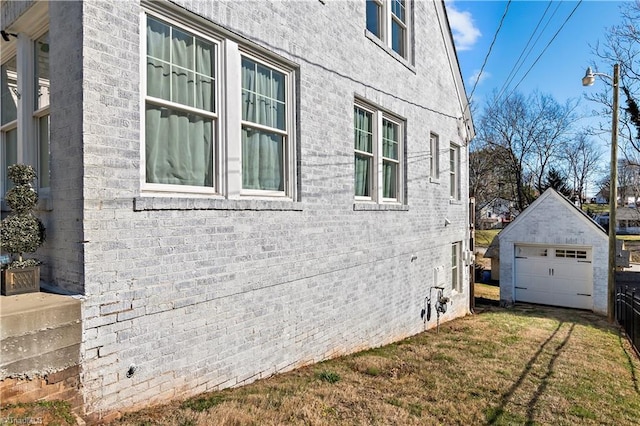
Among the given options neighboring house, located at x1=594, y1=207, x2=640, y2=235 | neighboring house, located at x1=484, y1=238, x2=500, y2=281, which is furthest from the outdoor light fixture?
neighboring house, located at x1=594, y1=207, x2=640, y2=235

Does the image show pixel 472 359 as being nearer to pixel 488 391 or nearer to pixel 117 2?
pixel 488 391

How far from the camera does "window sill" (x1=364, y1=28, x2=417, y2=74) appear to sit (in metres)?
7.34

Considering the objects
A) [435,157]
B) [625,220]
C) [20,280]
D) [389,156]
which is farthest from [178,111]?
[625,220]

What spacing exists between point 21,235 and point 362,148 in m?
5.29

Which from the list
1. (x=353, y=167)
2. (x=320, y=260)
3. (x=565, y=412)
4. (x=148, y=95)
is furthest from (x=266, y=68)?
(x=565, y=412)

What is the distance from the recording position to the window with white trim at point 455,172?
11.9 m

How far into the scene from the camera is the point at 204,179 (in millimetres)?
4441

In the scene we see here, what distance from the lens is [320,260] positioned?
5930 millimetres

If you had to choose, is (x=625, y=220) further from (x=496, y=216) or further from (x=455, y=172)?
(x=455, y=172)

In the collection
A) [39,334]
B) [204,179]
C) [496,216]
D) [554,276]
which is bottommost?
[554,276]

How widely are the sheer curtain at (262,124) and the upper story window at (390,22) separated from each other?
343 centimetres

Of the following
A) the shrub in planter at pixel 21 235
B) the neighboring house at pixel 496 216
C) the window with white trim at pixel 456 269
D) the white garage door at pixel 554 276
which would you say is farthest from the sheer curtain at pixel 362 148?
the neighboring house at pixel 496 216

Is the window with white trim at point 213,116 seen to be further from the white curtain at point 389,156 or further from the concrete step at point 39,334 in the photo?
the white curtain at point 389,156

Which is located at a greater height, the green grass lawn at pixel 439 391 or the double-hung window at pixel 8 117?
the double-hung window at pixel 8 117
